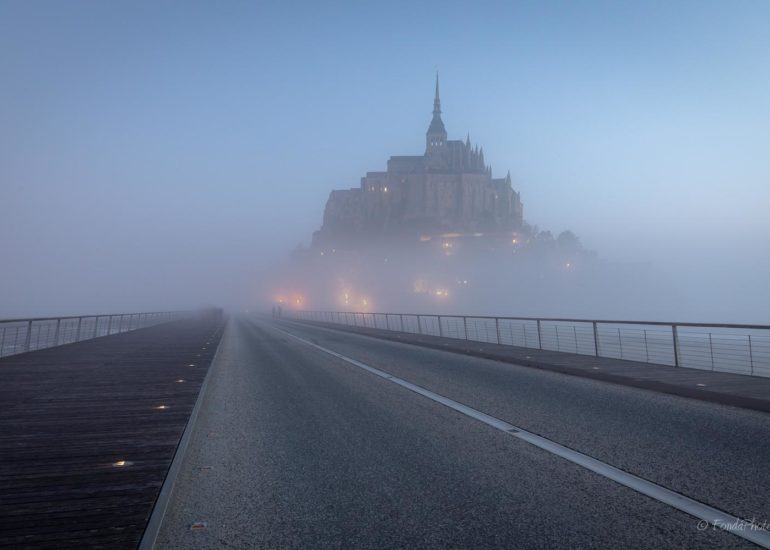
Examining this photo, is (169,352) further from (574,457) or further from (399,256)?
(399,256)

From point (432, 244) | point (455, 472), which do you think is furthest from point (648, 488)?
point (432, 244)

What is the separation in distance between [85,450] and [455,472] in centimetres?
383

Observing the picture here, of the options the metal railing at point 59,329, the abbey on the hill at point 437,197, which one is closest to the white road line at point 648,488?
the metal railing at point 59,329

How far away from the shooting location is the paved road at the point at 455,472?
349cm

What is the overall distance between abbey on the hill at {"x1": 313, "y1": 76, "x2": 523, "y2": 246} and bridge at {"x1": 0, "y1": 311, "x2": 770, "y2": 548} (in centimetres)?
17534

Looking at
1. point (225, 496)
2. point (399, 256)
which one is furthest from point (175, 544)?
point (399, 256)

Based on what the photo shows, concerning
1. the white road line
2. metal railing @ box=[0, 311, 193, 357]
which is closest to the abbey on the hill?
metal railing @ box=[0, 311, 193, 357]

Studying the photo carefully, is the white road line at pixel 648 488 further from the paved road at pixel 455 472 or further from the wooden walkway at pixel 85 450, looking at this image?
the wooden walkway at pixel 85 450

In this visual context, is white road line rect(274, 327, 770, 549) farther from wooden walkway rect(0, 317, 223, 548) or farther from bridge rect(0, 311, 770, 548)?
wooden walkway rect(0, 317, 223, 548)

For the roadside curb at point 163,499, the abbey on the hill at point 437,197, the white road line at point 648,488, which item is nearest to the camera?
the roadside curb at point 163,499

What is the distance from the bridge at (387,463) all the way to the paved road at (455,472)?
0.08 feet

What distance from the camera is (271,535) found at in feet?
11.6

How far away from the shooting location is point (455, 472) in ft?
15.9

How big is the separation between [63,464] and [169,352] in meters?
13.4
